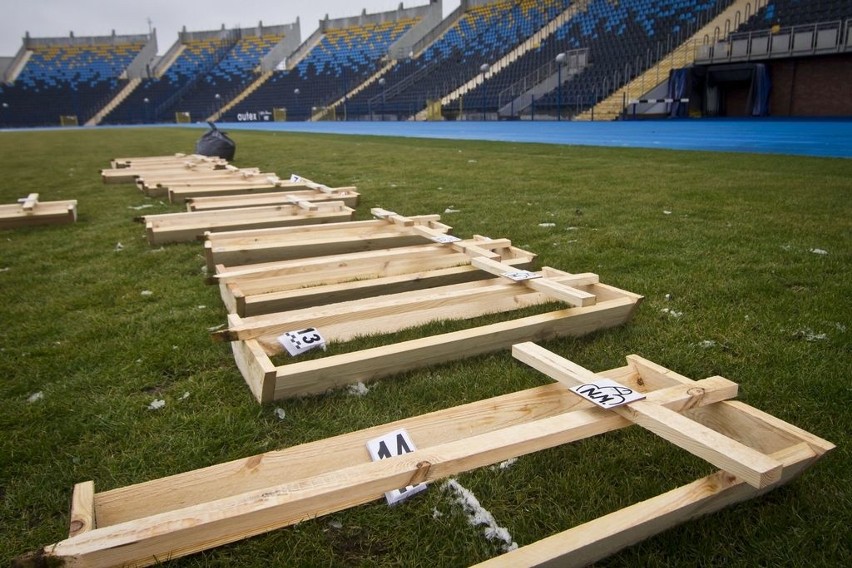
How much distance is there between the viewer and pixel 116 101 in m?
45.0

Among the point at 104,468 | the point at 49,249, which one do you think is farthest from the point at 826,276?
the point at 49,249

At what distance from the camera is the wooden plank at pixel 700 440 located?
Answer: 1.35 m

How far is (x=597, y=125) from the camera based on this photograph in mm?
18656

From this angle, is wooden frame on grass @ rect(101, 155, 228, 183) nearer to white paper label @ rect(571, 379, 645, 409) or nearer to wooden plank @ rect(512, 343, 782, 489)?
white paper label @ rect(571, 379, 645, 409)

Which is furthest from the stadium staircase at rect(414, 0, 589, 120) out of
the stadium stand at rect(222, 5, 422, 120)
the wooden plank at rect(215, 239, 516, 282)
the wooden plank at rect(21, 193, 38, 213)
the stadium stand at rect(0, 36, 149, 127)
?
the stadium stand at rect(0, 36, 149, 127)

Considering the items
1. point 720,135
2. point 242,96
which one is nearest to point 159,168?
point 720,135

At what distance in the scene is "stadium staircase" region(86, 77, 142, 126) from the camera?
4356 centimetres

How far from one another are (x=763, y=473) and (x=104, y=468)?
1772 mm

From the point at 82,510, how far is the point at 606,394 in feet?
4.58

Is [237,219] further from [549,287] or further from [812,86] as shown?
[812,86]

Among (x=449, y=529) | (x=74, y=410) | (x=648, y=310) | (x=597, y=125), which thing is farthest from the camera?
(x=597, y=125)

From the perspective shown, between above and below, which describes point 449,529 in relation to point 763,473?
below

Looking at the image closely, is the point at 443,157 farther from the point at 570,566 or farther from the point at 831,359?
the point at 570,566

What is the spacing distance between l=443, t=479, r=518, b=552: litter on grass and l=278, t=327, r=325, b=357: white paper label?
3.21 ft
